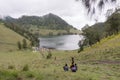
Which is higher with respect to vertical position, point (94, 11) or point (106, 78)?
point (94, 11)

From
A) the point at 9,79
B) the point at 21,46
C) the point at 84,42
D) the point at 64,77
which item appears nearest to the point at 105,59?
the point at 64,77

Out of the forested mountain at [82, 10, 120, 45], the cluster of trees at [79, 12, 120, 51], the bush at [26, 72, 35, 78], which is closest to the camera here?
the bush at [26, 72, 35, 78]

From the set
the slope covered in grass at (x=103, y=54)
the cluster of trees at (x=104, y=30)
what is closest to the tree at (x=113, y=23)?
the cluster of trees at (x=104, y=30)

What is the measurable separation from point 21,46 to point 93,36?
81381 mm

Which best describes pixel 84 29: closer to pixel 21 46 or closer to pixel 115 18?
pixel 115 18

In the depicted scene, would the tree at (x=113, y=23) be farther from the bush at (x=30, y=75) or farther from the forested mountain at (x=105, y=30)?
the bush at (x=30, y=75)

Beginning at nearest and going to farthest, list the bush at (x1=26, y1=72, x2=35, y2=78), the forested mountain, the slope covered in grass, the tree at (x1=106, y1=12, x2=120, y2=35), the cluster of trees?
1. the bush at (x1=26, y1=72, x2=35, y2=78)
2. the slope covered in grass
3. the tree at (x1=106, y1=12, x2=120, y2=35)
4. the cluster of trees
5. the forested mountain

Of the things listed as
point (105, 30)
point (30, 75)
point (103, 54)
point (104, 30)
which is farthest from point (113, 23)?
point (30, 75)

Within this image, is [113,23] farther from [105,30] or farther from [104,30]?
[104,30]

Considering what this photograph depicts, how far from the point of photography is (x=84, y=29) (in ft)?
406

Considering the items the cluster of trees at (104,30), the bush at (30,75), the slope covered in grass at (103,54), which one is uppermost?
the cluster of trees at (104,30)

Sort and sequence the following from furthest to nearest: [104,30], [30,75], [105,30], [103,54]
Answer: [104,30] < [105,30] < [103,54] < [30,75]

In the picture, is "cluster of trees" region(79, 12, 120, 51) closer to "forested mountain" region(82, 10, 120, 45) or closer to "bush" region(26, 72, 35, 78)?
"forested mountain" region(82, 10, 120, 45)

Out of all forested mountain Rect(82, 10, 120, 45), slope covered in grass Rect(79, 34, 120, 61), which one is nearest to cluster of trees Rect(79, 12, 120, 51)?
forested mountain Rect(82, 10, 120, 45)
